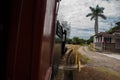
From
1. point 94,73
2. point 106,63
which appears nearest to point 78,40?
point 106,63

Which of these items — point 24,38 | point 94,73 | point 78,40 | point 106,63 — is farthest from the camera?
point 78,40

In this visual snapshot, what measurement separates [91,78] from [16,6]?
847 cm

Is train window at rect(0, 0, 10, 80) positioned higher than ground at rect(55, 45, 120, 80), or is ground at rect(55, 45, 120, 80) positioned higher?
train window at rect(0, 0, 10, 80)

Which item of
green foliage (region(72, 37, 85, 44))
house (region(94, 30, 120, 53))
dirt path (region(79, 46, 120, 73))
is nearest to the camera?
dirt path (region(79, 46, 120, 73))

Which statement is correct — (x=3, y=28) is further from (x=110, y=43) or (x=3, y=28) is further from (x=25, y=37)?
(x=110, y=43)

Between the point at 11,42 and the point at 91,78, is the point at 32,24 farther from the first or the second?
the point at 91,78

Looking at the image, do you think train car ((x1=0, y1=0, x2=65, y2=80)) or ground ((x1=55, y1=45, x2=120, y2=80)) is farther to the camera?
ground ((x1=55, y1=45, x2=120, y2=80))

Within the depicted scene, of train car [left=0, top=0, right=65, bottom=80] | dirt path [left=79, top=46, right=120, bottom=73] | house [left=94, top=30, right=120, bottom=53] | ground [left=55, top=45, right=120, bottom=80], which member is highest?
house [left=94, top=30, right=120, bottom=53]

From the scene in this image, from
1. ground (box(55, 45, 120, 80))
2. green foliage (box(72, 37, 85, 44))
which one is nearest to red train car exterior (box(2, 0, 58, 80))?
ground (box(55, 45, 120, 80))

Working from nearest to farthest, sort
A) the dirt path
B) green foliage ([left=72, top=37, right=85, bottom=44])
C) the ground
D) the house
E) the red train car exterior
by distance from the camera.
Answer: the red train car exterior, the ground, the dirt path, the house, green foliage ([left=72, top=37, right=85, bottom=44])

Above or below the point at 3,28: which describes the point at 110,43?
above

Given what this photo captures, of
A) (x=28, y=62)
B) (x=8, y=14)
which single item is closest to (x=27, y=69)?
(x=28, y=62)

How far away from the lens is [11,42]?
1132 millimetres

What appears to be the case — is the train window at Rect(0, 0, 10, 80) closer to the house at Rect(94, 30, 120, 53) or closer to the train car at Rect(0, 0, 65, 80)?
the train car at Rect(0, 0, 65, 80)
